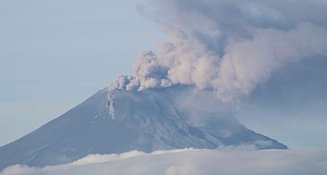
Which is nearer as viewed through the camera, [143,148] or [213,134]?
[143,148]

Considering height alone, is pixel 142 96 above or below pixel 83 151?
above

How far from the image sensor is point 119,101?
15238 cm

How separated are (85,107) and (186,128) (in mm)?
21328

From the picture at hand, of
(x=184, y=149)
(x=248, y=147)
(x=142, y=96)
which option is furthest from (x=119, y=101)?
(x=248, y=147)

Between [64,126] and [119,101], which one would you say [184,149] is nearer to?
[119,101]

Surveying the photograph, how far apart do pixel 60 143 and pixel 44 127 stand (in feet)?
50.9

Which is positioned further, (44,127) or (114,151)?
(44,127)

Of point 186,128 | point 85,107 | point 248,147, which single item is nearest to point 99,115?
point 85,107

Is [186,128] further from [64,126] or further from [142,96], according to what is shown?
[64,126]

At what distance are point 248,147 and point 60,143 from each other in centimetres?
3510

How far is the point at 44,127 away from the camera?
549ft

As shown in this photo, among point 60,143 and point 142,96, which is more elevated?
point 142,96

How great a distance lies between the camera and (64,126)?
16188 cm

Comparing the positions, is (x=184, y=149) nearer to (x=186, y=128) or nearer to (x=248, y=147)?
(x=186, y=128)
